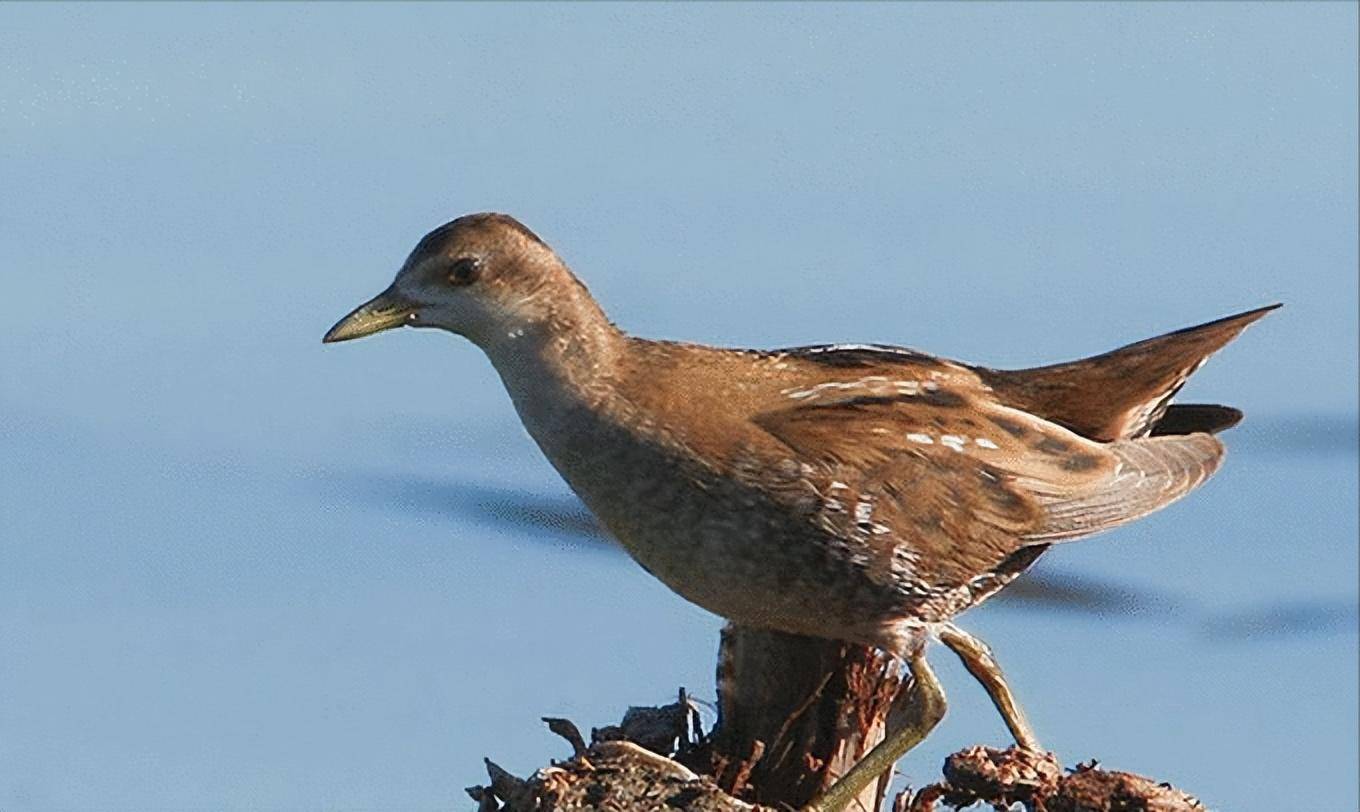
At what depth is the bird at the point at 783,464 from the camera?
283 inches

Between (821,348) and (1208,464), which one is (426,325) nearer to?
(821,348)

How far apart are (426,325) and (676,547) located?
2.85 feet

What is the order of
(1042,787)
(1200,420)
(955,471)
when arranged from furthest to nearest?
(1200,420) → (955,471) → (1042,787)

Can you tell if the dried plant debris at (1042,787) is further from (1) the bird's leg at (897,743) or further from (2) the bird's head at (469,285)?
(2) the bird's head at (469,285)

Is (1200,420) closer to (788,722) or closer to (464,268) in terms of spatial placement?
(788,722)

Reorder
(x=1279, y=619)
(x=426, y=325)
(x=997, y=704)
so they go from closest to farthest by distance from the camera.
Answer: (x=426, y=325)
(x=997, y=704)
(x=1279, y=619)

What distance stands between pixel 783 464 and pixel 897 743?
0.79m

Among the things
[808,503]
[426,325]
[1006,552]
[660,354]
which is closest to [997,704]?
[1006,552]

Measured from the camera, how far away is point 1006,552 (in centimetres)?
761

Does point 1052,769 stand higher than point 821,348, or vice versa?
point 821,348

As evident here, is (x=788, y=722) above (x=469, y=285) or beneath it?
beneath

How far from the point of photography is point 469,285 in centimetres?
713

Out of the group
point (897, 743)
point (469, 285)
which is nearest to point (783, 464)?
point (897, 743)

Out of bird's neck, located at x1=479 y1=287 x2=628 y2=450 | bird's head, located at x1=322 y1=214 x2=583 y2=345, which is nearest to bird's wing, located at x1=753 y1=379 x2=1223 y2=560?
bird's neck, located at x1=479 y1=287 x2=628 y2=450
